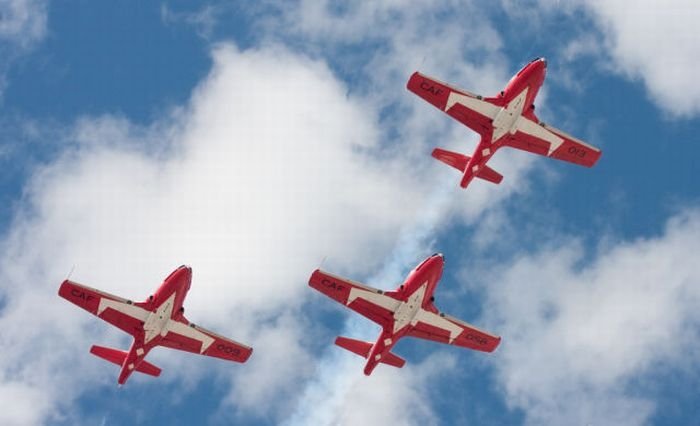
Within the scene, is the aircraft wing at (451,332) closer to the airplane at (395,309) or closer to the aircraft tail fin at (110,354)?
the airplane at (395,309)

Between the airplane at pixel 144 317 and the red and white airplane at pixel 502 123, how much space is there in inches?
1114

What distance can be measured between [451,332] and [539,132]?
68.9ft

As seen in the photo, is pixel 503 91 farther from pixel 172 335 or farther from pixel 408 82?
pixel 172 335

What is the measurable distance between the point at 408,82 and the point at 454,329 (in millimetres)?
24589

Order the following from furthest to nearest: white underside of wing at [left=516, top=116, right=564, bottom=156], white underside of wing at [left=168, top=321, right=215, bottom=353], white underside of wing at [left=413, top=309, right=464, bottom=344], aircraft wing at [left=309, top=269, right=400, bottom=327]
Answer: white underside of wing at [left=168, top=321, right=215, bottom=353] < white underside of wing at [left=516, top=116, right=564, bottom=156] < white underside of wing at [left=413, top=309, right=464, bottom=344] < aircraft wing at [left=309, top=269, right=400, bottom=327]

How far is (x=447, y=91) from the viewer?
151 m

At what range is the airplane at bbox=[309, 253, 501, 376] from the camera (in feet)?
488

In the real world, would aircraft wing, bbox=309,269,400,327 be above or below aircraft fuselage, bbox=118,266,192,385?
above

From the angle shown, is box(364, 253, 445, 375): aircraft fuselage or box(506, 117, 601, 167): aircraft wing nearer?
box(364, 253, 445, 375): aircraft fuselage

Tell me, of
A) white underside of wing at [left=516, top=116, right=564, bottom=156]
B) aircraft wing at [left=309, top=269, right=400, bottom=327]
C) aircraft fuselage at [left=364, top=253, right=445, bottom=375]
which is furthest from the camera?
white underside of wing at [left=516, top=116, right=564, bottom=156]

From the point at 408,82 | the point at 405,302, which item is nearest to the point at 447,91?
the point at 408,82

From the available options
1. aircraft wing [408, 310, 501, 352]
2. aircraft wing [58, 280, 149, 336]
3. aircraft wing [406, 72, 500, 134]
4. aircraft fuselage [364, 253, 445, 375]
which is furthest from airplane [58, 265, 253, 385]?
aircraft wing [406, 72, 500, 134]

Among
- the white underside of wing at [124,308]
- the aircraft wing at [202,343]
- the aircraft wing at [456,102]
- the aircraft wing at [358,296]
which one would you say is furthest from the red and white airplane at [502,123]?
the white underside of wing at [124,308]

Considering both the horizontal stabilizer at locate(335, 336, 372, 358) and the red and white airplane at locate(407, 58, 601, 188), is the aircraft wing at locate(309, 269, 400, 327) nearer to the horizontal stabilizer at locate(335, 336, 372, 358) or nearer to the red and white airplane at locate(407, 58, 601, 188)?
the horizontal stabilizer at locate(335, 336, 372, 358)
